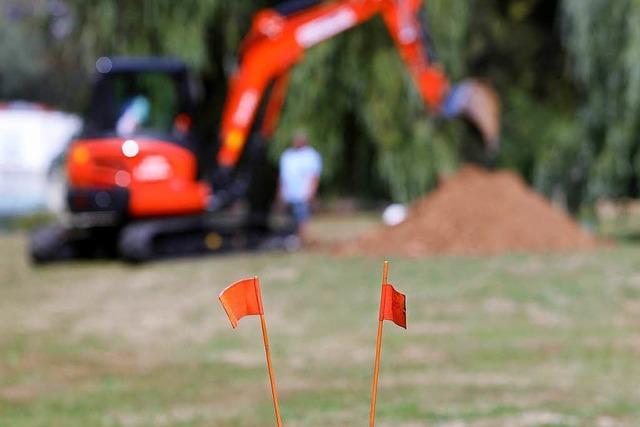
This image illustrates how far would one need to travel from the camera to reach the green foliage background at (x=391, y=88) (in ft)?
72.1

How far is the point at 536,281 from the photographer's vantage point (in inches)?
635

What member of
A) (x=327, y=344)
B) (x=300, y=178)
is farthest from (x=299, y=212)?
(x=327, y=344)

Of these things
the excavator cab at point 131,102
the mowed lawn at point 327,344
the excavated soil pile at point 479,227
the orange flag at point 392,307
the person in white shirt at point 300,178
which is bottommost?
the orange flag at point 392,307

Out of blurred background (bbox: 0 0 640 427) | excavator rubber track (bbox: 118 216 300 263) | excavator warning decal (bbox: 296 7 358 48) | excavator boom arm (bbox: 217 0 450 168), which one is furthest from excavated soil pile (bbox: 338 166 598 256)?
excavator warning decal (bbox: 296 7 358 48)

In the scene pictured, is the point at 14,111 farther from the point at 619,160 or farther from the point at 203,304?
the point at 203,304

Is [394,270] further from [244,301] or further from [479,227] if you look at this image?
[244,301]

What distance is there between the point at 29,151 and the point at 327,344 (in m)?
33.3

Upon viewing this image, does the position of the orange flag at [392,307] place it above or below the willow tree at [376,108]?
below

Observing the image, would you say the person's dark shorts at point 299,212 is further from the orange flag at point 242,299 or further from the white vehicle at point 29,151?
the white vehicle at point 29,151

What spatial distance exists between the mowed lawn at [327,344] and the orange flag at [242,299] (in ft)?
14.3

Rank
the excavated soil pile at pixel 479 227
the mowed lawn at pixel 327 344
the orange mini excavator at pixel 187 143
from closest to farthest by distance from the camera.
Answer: the mowed lawn at pixel 327 344, the excavated soil pile at pixel 479 227, the orange mini excavator at pixel 187 143

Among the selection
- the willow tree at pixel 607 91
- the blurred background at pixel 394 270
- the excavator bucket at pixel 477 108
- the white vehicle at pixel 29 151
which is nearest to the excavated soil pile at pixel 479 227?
the blurred background at pixel 394 270

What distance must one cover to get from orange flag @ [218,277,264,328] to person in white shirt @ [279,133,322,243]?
56.5ft

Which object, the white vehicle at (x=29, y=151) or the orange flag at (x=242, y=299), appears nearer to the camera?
the orange flag at (x=242, y=299)
